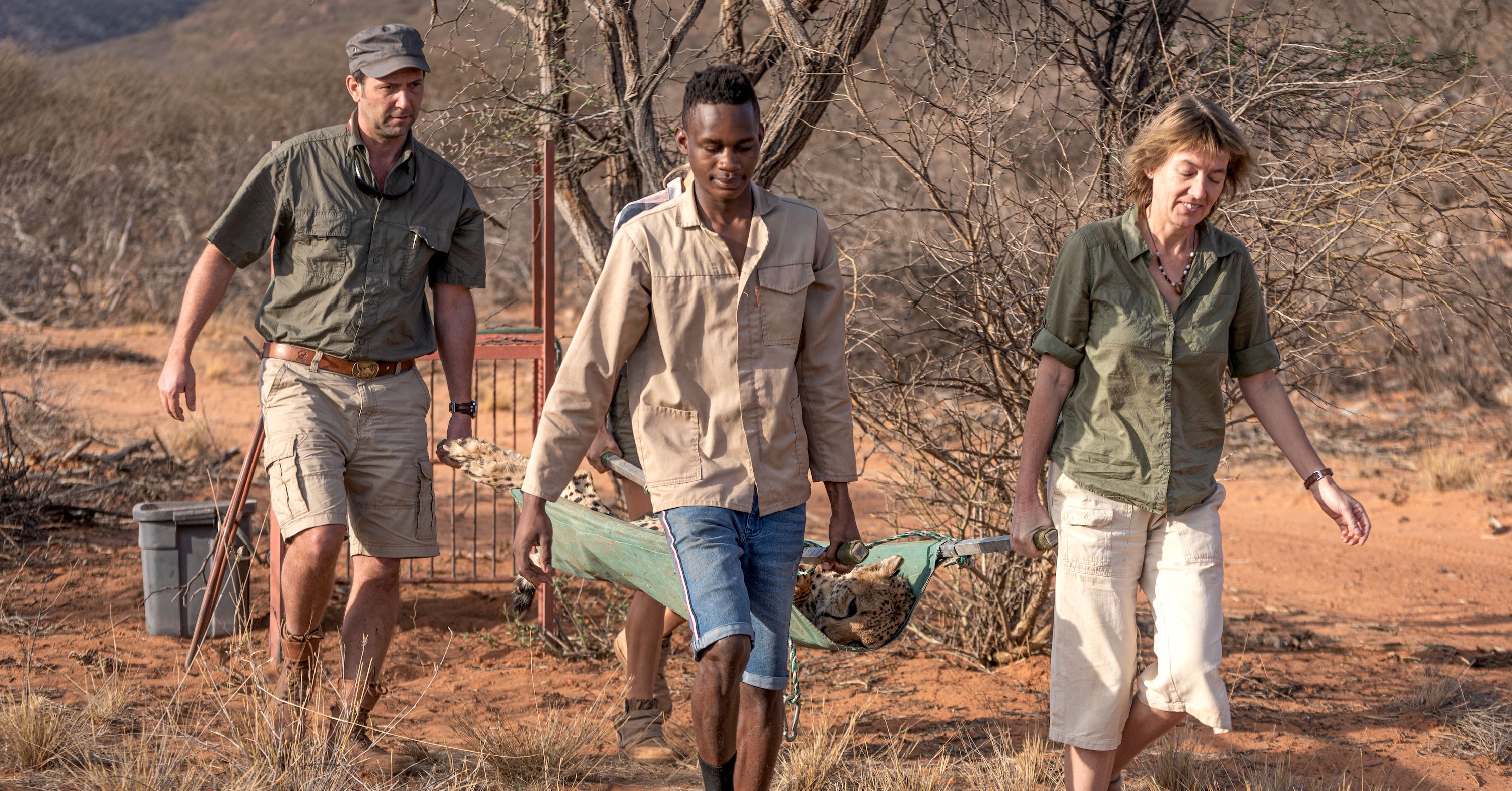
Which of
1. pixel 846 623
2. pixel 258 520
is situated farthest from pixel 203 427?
pixel 846 623

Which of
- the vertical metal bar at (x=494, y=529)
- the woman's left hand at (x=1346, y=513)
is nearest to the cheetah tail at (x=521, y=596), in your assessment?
the vertical metal bar at (x=494, y=529)

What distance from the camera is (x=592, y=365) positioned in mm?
2553

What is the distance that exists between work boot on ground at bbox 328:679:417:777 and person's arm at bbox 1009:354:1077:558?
5.27 feet

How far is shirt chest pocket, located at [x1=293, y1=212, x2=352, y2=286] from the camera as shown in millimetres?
3256

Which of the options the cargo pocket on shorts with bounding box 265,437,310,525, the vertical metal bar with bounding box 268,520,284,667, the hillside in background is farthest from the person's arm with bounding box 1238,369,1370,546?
the hillside in background

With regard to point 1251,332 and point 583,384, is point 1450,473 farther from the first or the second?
point 583,384

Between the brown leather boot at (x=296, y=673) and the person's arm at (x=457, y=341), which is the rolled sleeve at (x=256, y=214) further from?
the brown leather boot at (x=296, y=673)

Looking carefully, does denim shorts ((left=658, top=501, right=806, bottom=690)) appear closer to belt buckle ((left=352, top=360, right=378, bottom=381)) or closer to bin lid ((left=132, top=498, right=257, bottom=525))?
belt buckle ((left=352, top=360, right=378, bottom=381))

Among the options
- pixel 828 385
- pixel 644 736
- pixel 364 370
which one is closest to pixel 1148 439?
pixel 828 385

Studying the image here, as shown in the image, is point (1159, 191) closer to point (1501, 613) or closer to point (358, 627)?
point (358, 627)

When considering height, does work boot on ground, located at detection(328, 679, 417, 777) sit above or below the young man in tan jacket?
below

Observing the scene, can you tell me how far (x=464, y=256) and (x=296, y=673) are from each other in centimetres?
118

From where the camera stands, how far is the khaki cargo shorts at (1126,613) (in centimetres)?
263

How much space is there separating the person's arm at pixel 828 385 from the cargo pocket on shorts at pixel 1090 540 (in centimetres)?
46
